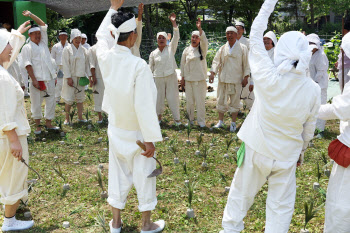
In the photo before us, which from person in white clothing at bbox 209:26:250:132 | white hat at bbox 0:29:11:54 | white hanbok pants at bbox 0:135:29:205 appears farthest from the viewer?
person in white clothing at bbox 209:26:250:132

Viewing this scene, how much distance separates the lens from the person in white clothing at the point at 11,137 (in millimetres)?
3506

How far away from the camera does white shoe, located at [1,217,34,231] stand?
387 centimetres

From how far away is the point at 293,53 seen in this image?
2.88 meters

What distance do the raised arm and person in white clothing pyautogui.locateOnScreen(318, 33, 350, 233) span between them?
2.09 ft

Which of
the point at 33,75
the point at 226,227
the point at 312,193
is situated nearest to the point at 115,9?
the point at 226,227

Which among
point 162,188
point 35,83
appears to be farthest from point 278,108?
point 35,83

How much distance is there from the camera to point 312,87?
2.97 meters

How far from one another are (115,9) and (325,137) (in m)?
4.82

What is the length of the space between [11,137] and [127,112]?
45.2 inches

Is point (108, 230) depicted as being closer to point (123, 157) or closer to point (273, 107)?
point (123, 157)

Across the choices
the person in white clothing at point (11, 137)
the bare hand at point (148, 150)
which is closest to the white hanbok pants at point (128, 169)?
the bare hand at point (148, 150)

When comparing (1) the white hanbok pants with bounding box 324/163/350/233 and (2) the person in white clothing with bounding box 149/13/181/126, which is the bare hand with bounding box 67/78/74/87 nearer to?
(2) the person in white clothing with bounding box 149/13/181/126

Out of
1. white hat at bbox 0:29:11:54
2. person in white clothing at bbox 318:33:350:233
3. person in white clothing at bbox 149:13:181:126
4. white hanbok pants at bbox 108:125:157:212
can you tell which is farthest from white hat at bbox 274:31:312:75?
person in white clothing at bbox 149:13:181:126

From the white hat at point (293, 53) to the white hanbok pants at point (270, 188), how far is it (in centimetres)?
75
